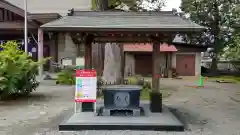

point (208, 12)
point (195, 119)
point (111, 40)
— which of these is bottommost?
point (195, 119)

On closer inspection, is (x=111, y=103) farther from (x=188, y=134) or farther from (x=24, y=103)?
(x=24, y=103)

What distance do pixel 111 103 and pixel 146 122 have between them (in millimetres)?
1375

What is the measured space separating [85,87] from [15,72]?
4.49 m

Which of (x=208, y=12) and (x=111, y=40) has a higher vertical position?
(x=208, y=12)

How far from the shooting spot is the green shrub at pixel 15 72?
11.9 meters

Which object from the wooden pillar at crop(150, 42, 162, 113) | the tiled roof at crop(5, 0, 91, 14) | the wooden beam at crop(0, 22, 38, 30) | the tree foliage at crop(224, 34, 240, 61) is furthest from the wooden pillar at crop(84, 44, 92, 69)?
the tiled roof at crop(5, 0, 91, 14)

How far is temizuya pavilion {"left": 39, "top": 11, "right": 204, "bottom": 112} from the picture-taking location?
26.6 feet

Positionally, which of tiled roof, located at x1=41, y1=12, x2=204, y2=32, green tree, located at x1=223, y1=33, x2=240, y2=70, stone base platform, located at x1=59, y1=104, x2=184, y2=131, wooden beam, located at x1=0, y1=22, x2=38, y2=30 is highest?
wooden beam, located at x1=0, y1=22, x2=38, y2=30

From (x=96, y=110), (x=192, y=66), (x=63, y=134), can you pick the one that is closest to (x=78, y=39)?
(x=96, y=110)

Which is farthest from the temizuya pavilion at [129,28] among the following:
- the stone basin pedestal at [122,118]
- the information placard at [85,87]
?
the stone basin pedestal at [122,118]

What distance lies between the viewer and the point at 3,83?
1182cm

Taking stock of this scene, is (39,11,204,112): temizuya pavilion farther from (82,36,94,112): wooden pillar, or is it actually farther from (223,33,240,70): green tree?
(223,33,240,70): green tree

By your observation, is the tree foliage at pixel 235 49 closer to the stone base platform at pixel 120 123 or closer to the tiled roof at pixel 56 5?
the stone base platform at pixel 120 123

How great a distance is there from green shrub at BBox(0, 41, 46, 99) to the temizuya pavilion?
3.83m
